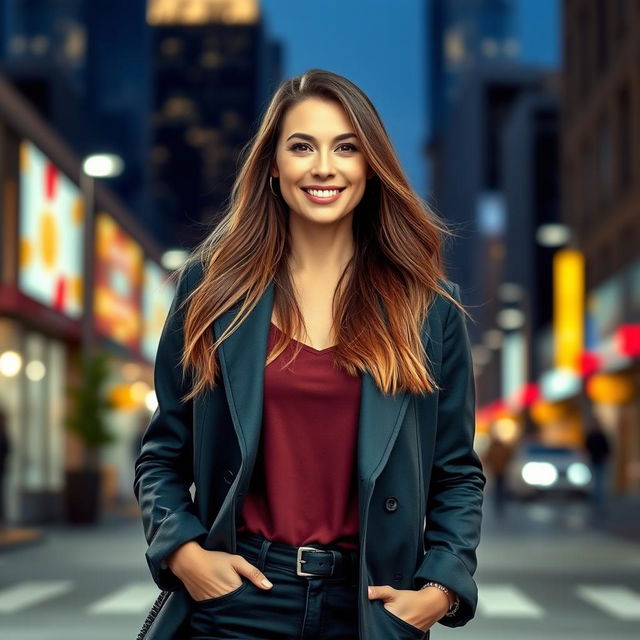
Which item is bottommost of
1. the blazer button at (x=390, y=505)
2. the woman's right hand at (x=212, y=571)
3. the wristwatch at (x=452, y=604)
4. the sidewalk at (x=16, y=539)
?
the sidewalk at (x=16, y=539)

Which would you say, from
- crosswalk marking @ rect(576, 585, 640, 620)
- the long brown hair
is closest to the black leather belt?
the long brown hair

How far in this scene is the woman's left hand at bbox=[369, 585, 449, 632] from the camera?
10.1 ft

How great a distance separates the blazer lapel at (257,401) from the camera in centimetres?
307

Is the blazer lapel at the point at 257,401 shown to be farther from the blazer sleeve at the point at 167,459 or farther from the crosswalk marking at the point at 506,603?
the crosswalk marking at the point at 506,603

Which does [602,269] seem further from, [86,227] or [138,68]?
[138,68]

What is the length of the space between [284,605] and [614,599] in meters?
10.6

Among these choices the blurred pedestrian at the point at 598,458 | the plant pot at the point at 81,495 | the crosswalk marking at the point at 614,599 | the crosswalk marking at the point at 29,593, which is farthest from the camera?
the blurred pedestrian at the point at 598,458

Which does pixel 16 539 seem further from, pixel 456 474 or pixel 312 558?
pixel 312 558

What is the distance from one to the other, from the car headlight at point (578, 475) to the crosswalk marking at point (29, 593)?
2399 centimetres

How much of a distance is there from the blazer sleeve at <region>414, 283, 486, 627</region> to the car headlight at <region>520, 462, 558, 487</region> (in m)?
35.0

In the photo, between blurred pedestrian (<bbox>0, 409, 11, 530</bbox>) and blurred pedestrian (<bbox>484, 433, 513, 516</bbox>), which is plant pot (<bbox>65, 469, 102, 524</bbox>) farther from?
blurred pedestrian (<bbox>484, 433, 513, 516</bbox>)

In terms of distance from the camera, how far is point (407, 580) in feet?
10.3

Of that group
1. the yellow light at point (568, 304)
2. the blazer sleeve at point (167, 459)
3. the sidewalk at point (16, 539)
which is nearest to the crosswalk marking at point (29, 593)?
the sidewalk at point (16, 539)

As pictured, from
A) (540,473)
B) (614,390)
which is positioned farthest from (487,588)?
(614,390)
